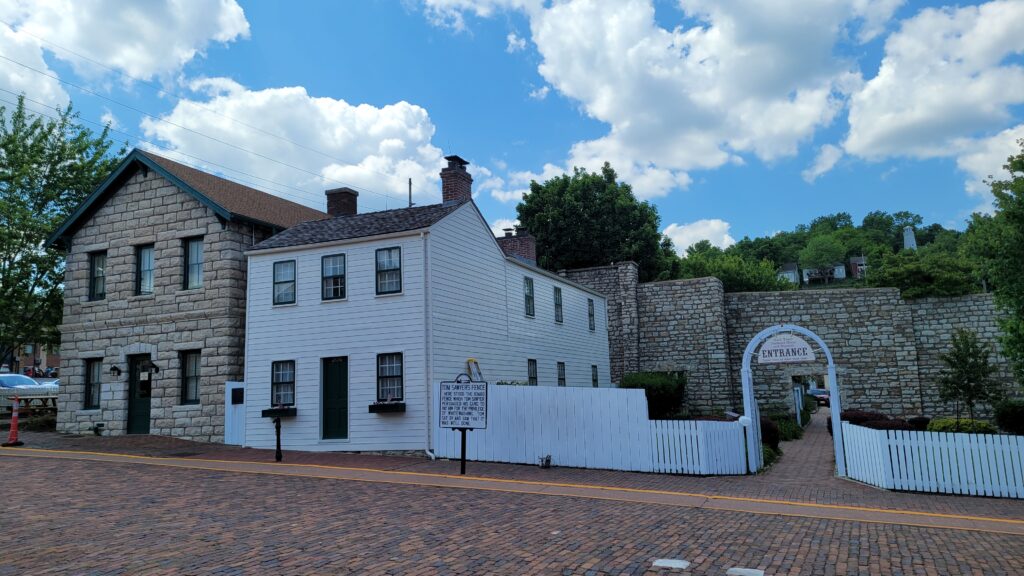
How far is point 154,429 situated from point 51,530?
12510 mm

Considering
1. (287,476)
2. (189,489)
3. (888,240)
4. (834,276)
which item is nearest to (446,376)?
(287,476)

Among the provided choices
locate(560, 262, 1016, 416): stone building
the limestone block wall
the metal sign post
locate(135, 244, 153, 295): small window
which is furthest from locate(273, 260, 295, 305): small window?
the limestone block wall

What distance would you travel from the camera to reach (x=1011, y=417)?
54.9 ft

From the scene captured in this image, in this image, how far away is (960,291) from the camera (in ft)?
129

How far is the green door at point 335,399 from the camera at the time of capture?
17109mm

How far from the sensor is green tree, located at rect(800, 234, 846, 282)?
9706 cm

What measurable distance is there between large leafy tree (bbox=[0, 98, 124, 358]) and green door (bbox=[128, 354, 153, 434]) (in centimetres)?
742

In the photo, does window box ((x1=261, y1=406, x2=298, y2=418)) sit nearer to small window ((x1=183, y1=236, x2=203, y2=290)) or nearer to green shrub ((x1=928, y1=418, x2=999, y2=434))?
small window ((x1=183, y1=236, x2=203, y2=290))

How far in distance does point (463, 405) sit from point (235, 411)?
25.7ft

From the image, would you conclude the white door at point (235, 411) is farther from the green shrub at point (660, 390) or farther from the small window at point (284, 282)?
the green shrub at point (660, 390)

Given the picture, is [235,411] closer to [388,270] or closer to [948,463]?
[388,270]

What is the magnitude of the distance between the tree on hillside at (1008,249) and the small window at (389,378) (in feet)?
48.3

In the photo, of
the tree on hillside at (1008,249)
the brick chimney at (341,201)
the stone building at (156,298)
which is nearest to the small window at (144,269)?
the stone building at (156,298)

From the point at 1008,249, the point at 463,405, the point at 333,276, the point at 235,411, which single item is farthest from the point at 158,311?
the point at 1008,249
